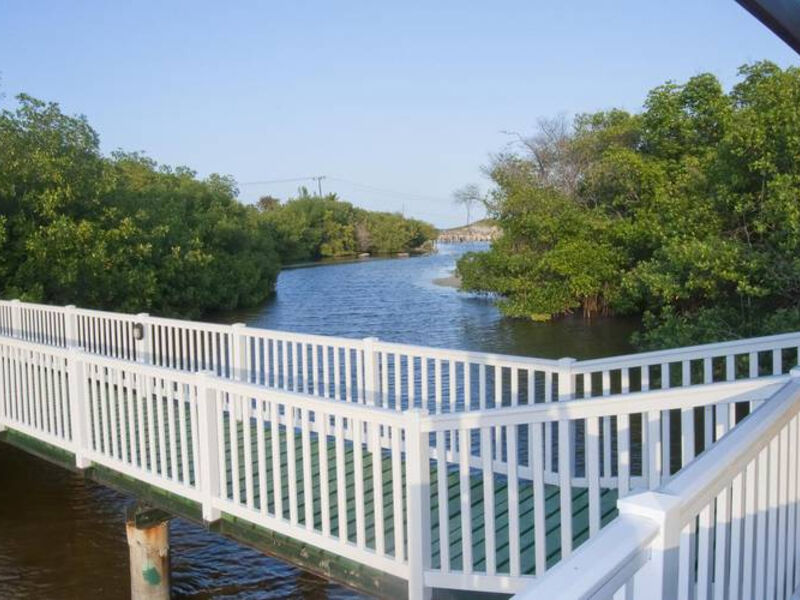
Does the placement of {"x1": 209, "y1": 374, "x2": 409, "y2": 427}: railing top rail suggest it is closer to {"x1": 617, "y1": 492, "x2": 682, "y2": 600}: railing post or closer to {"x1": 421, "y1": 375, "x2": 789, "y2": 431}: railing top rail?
{"x1": 421, "y1": 375, "x2": 789, "y2": 431}: railing top rail

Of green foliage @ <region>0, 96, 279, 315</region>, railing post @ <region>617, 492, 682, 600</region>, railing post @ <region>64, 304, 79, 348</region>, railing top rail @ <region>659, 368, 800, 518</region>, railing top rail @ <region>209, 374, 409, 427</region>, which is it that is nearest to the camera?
railing post @ <region>617, 492, 682, 600</region>

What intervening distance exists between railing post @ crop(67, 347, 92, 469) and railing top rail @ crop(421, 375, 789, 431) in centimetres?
369

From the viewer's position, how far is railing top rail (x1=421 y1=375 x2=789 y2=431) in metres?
2.96

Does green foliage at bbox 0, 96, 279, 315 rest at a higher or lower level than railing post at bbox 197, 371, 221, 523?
higher

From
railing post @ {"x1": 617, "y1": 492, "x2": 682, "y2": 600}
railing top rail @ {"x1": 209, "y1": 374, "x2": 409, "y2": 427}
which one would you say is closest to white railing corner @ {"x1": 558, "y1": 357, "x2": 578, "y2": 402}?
railing top rail @ {"x1": 209, "y1": 374, "x2": 409, "y2": 427}

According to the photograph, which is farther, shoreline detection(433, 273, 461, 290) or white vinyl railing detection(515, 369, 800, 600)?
shoreline detection(433, 273, 461, 290)

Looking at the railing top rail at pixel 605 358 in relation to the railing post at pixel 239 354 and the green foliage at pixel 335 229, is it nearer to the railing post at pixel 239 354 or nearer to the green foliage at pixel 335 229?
the railing post at pixel 239 354

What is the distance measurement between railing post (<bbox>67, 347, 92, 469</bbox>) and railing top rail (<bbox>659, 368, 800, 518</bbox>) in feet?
17.7

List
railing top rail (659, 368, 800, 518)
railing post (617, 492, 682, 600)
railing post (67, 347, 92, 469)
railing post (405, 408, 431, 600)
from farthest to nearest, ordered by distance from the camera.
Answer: railing post (67, 347, 92, 469)
railing post (405, 408, 431, 600)
railing top rail (659, 368, 800, 518)
railing post (617, 492, 682, 600)

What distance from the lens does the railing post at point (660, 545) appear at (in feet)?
4.59

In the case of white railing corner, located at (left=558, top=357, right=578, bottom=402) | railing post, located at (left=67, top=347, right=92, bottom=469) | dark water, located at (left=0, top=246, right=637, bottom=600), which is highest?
white railing corner, located at (left=558, top=357, right=578, bottom=402)

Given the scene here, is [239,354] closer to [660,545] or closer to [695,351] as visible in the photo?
[695,351]

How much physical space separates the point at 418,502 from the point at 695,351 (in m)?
2.09

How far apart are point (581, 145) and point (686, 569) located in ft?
85.6
